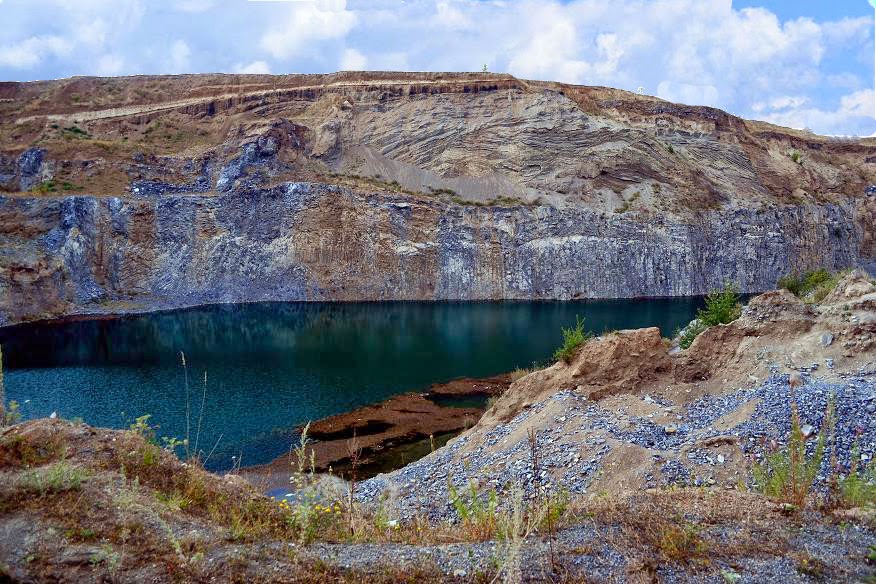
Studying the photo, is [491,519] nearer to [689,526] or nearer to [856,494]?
[689,526]

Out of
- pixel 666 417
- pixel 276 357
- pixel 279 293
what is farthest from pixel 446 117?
pixel 666 417

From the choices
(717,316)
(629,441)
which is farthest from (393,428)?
(629,441)

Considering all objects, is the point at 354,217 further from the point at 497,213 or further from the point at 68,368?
the point at 68,368

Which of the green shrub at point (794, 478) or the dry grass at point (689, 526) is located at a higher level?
the green shrub at point (794, 478)

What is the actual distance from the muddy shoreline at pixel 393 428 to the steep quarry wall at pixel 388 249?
26977mm

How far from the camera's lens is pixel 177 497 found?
6840 mm

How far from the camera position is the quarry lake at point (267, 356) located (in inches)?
958

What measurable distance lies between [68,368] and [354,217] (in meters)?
29.4

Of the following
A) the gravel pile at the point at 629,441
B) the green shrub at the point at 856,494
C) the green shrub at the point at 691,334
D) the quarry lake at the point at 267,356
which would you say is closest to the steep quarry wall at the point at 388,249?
the quarry lake at the point at 267,356

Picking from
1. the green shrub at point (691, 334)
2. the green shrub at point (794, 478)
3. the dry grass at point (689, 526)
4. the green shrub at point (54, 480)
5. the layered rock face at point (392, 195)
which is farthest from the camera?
the layered rock face at point (392, 195)

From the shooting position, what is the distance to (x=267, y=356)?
35625 millimetres

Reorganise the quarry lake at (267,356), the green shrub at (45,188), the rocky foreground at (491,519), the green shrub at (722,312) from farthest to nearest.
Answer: the green shrub at (45,188)
the quarry lake at (267,356)
the green shrub at (722,312)
the rocky foreground at (491,519)

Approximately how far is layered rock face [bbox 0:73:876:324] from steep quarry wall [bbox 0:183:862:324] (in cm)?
16

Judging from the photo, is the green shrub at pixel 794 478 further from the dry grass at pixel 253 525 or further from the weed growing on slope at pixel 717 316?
the weed growing on slope at pixel 717 316
